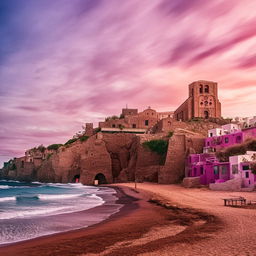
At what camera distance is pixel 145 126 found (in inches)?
2950

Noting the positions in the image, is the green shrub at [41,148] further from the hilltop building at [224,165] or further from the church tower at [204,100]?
the hilltop building at [224,165]

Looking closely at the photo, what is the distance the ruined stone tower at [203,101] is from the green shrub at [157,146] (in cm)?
1688

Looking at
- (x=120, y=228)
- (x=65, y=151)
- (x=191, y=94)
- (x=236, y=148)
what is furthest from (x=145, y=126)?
(x=120, y=228)

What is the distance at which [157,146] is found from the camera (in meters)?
53.9

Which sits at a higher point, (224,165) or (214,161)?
(214,161)

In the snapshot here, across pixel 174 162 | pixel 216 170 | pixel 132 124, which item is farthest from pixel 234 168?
pixel 132 124

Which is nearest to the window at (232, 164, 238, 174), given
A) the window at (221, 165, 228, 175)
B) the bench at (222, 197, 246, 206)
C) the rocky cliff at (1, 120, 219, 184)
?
the window at (221, 165, 228, 175)

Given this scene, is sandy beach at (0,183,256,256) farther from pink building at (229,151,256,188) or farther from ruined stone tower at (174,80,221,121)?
ruined stone tower at (174,80,221,121)

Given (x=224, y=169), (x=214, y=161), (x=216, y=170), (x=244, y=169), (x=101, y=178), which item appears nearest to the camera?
(x=244, y=169)

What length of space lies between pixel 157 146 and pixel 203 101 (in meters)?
20.5

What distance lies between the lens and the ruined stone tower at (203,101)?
67875mm

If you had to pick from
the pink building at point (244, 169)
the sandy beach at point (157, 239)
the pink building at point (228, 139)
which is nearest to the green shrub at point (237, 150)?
the pink building at point (228, 139)

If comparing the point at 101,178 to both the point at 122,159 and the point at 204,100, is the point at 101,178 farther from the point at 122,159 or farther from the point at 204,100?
the point at 204,100

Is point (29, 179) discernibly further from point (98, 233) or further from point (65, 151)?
point (98, 233)
